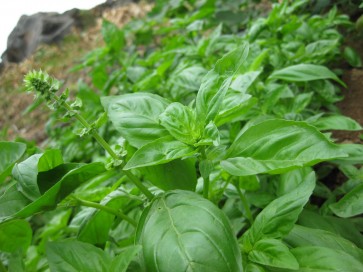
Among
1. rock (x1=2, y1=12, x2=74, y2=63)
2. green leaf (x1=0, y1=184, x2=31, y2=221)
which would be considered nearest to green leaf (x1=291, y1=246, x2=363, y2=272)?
green leaf (x1=0, y1=184, x2=31, y2=221)

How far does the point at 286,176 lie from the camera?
0.89 metres

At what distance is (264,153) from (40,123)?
10.7 ft

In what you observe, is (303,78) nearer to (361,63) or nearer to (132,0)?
(361,63)

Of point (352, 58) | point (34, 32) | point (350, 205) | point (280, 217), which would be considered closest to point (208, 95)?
point (280, 217)

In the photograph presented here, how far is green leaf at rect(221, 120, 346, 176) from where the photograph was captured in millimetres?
622

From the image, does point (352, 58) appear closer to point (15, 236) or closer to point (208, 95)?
point (208, 95)

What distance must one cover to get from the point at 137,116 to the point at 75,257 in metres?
0.29

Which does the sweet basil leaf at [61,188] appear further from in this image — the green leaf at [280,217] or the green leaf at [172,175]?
the green leaf at [280,217]

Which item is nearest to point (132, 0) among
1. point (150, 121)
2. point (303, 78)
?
point (303, 78)

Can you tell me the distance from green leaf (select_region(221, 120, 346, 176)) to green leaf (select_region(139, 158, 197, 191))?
0.29 feet

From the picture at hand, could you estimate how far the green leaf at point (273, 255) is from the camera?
0.63 meters

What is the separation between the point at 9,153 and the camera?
2.57 feet

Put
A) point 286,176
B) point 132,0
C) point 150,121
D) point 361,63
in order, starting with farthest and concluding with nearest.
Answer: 1. point 132,0
2. point 361,63
3. point 286,176
4. point 150,121

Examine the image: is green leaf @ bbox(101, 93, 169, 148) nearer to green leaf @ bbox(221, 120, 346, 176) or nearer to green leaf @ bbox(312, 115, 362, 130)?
green leaf @ bbox(221, 120, 346, 176)
